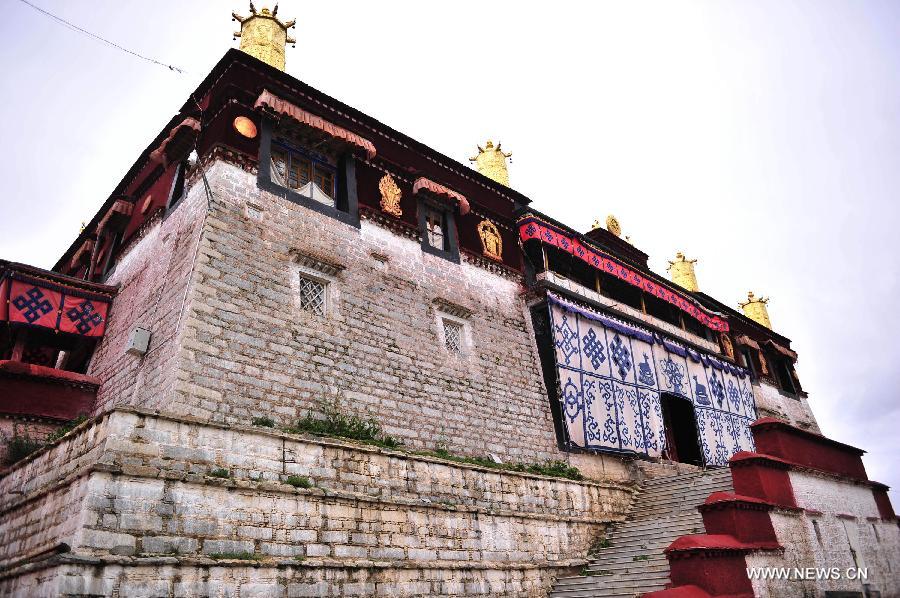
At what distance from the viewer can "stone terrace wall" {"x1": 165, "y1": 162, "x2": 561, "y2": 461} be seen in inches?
364

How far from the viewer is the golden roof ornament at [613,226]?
22695 millimetres

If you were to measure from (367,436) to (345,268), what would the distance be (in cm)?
348

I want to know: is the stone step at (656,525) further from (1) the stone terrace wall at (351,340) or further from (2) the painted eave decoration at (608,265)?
(2) the painted eave decoration at (608,265)

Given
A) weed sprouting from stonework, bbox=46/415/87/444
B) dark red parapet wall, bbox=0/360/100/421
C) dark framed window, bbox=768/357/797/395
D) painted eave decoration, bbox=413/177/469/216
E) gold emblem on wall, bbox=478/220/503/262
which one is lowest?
weed sprouting from stonework, bbox=46/415/87/444

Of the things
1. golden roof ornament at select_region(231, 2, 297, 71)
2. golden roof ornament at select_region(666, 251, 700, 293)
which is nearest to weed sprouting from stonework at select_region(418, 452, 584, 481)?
golden roof ornament at select_region(231, 2, 297, 71)

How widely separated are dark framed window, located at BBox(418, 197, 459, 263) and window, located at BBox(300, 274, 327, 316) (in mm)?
3277

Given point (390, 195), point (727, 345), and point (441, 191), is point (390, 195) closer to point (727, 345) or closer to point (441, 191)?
point (441, 191)

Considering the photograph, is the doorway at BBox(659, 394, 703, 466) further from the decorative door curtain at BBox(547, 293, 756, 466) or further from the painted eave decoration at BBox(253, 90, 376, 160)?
the painted eave decoration at BBox(253, 90, 376, 160)

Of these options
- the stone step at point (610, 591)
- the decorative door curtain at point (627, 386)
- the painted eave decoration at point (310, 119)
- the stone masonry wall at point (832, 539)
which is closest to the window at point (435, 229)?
the painted eave decoration at point (310, 119)

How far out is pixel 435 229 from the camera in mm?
14750

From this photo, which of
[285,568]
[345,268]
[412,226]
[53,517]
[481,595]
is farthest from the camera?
[412,226]

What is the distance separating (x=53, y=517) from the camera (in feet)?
22.5

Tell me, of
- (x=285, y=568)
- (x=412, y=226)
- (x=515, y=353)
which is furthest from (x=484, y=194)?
(x=285, y=568)

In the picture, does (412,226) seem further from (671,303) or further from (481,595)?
(671,303)
